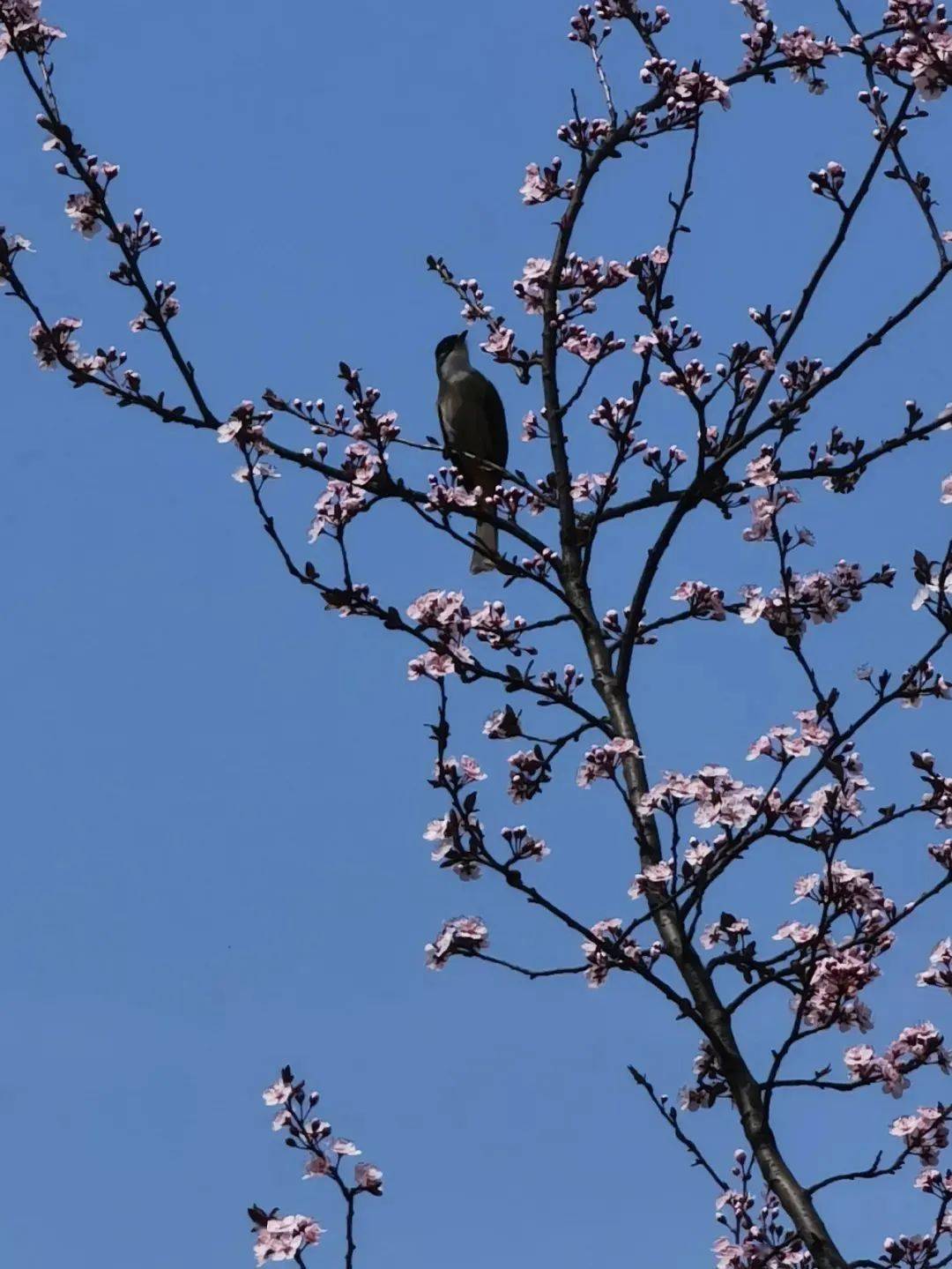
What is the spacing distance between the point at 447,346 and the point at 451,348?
16 cm

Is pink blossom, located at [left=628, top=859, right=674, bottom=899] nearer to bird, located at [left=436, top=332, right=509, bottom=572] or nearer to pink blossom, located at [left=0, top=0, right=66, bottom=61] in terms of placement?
pink blossom, located at [left=0, top=0, right=66, bottom=61]

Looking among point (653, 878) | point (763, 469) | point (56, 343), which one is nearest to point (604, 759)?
point (653, 878)

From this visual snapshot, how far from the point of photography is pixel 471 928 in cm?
576

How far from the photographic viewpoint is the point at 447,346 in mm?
12273

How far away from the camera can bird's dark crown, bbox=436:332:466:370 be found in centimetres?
1210

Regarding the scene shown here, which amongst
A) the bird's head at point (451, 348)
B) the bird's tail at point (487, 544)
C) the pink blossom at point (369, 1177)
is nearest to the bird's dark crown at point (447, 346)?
the bird's head at point (451, 348)

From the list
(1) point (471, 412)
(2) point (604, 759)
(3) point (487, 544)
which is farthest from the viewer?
(1) point (471, 412)

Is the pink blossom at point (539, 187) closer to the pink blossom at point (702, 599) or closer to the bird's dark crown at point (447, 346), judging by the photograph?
the pink blossom at point (702, 599)

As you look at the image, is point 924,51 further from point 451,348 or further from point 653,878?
point 451,348

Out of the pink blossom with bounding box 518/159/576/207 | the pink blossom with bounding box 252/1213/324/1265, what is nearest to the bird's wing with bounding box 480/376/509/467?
the pink blossom with bounding box 518/159/576/207

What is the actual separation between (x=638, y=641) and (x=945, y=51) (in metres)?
2.29

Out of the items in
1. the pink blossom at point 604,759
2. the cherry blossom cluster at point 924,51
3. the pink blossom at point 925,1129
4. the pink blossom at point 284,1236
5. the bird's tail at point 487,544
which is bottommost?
the pink blossom at point 284,1236

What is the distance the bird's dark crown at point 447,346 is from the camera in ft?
39.7

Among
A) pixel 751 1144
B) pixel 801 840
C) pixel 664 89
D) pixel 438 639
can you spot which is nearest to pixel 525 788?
pixel 438 639
